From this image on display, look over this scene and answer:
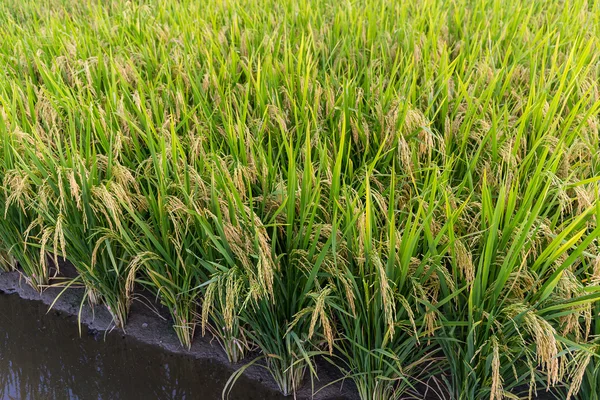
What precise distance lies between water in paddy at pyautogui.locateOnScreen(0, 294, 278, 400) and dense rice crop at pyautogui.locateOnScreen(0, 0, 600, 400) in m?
0.13

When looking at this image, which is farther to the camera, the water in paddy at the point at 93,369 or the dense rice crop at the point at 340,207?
the water in paddy at the point at 93,369

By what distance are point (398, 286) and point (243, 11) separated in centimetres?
246

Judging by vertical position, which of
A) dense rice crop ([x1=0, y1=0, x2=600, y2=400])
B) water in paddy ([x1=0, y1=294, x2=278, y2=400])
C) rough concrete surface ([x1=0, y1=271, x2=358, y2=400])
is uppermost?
dense rice crop ([x1=0, y1=0, x2=600, y2=400])

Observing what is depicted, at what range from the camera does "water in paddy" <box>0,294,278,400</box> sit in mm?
2020

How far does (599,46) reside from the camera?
263cm

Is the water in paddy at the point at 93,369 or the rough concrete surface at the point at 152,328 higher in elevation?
the rough concrete surface at the point at 152,328

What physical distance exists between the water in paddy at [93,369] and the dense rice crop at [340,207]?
13 centimetres

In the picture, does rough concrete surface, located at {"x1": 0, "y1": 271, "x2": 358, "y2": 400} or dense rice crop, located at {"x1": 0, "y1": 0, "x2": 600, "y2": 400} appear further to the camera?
rough concrete surface, located at {"x1": 0, "y1": 271, "x2": 358, "y2": 400}

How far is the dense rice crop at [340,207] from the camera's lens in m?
1.50

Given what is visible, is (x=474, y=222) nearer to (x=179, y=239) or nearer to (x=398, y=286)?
(x=398, y=286)

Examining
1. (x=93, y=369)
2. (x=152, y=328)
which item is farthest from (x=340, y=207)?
(x=93, y=369)

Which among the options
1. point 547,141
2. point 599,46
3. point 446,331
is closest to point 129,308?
point 446,331

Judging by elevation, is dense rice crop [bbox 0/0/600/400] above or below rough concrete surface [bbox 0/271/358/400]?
above

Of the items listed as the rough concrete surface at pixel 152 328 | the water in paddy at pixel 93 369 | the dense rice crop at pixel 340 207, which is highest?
the dense rice crop at pixel 340 207
